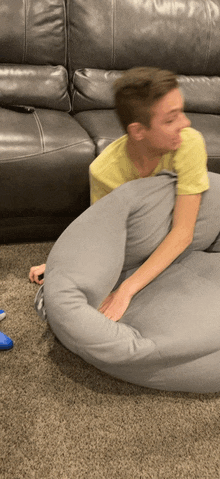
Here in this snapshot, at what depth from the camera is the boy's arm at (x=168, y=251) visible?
3.64ft

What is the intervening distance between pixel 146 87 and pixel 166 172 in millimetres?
242

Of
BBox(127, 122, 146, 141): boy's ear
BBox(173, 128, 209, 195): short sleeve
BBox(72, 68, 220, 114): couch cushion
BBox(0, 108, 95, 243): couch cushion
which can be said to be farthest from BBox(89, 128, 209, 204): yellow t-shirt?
BBox(72, 68, 220, 114): couch cushion

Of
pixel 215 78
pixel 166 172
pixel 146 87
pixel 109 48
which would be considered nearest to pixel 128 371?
pixel 166 172

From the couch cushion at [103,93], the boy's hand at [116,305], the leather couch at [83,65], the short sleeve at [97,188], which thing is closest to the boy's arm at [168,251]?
the boy's hand at [116,305]

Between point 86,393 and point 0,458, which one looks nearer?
point 0,458

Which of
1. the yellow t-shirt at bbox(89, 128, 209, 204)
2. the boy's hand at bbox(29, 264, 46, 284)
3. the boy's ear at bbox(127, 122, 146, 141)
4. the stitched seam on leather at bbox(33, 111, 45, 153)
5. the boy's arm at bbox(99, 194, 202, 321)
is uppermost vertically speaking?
the boy's ear at bbox(127, 122, 146, 141)

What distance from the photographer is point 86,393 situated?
109 centimetres

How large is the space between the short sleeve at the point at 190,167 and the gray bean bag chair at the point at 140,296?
34 mm

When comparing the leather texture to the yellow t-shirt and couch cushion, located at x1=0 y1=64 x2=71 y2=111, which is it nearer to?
couch cushion, located at x1=0 y1=64 x2=71 y2=111

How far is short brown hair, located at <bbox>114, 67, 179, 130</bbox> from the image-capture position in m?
1.04

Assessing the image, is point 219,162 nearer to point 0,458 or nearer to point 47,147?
point 47,147

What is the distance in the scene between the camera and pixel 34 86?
6.27ft

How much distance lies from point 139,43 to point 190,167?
115 cm

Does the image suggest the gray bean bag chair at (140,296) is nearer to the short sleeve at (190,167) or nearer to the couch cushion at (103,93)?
the short sleeve at (190,167)
